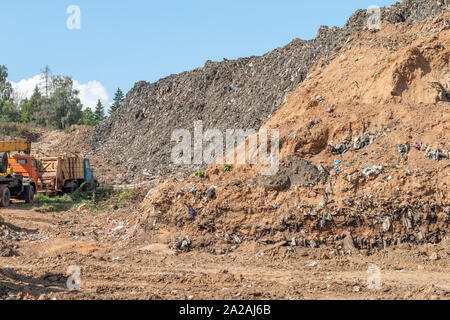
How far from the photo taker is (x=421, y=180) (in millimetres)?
9594

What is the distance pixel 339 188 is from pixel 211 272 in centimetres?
328

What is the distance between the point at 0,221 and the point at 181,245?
561 cm

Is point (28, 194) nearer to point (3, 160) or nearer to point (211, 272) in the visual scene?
point (3, 160)

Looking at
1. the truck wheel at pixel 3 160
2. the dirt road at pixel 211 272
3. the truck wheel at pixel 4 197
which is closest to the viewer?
the dirt road at pixel 211 272

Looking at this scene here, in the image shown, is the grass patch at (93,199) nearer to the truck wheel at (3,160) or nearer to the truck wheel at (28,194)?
the truck wheel at (28,194)

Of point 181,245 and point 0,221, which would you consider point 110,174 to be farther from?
point 181,245

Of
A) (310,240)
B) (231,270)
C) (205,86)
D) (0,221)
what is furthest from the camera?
(205,86)

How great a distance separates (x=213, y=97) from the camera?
26.8m

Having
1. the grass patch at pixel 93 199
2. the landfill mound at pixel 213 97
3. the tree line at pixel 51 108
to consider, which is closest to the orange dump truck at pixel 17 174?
the grass patch at pixel 93 199

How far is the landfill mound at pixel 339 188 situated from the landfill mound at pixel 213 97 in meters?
2.07

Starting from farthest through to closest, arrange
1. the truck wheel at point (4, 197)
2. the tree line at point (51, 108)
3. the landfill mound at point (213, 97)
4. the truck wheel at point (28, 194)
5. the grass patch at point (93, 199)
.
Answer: the tree line at point (51, 108) < the landfill mound at point (213, 97) < the truck wheel at point (28, 194) < the grass patch at point (93, 199) < the truck wheel at point (4, 197)

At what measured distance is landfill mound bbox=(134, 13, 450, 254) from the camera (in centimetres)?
948

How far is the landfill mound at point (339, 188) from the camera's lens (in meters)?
9.48
